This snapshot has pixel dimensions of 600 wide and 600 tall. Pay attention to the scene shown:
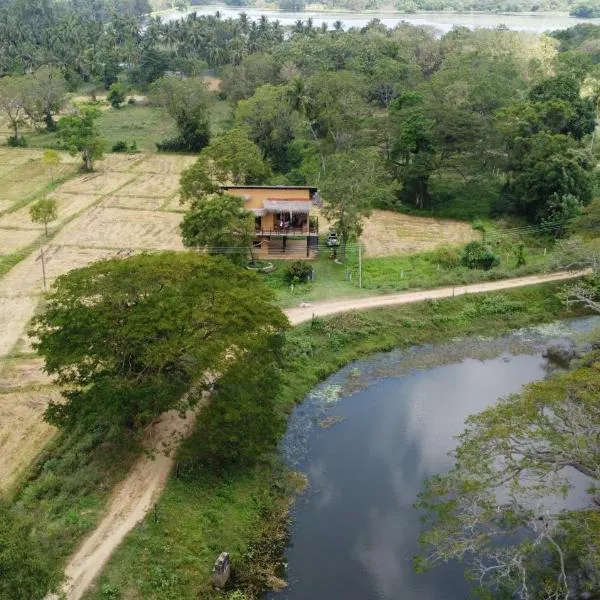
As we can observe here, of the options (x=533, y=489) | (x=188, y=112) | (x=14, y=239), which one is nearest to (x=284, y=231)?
(x=14, y=239)

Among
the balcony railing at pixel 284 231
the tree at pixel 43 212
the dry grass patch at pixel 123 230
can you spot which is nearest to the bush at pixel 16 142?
the dry grass patch at pixel 123 230

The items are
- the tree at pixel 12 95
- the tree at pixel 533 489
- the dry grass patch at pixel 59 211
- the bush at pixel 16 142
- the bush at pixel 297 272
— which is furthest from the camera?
the bush at pixel 16 142

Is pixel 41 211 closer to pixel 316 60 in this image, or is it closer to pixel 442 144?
pixel 442 144

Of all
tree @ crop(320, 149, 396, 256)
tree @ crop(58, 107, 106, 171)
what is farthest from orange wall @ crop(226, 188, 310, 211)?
tree @ crop(58, 107, 106, 171)

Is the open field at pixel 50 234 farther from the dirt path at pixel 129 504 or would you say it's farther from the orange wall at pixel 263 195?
the orange wall at pixel 263 195

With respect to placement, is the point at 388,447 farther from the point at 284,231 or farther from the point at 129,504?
the point at 284,231

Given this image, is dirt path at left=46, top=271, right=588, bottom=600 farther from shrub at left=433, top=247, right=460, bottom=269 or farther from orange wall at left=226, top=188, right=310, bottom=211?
shrub at left=433, top=247, right=460, bottom=269

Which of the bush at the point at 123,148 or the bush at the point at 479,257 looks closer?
the bush at the point at 479,257
